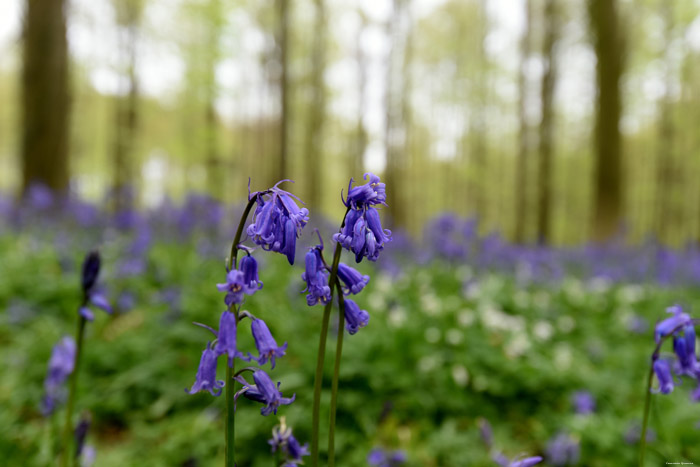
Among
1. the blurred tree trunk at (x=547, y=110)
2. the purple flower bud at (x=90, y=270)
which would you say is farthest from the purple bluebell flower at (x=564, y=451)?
the blurred tree trunk at (x=547, y=110)

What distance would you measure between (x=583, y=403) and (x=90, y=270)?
10.3ft

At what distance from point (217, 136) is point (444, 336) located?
11024 mm

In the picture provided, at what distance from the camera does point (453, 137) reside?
2589 centimetres

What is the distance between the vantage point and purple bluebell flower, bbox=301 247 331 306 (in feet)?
3.38

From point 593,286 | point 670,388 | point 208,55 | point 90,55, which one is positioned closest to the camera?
point 670,388

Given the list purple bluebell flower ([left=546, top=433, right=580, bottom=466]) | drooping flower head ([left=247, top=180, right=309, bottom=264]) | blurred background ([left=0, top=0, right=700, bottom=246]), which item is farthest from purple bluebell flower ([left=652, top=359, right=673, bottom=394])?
blurred background ([left=0, top=0, right=700, bottom=246])

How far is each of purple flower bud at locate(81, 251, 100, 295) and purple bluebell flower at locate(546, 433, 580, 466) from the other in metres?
2.65

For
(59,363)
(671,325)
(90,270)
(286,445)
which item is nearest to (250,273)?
(286,445)

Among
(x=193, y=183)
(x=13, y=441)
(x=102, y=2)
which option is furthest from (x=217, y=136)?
(x=13, y=441)

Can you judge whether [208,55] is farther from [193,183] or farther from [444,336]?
[444,336]

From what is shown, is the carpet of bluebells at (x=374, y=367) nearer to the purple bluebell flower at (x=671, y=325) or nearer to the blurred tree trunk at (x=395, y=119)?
the purple bluebell flower at (x=671, y=325)

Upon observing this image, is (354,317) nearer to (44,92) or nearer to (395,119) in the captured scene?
(44,92)

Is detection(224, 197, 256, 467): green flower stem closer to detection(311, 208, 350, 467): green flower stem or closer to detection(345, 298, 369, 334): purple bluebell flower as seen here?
detection(311, 208, 350, 467): green flower stem

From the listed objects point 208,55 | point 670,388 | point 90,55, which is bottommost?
point 670,388
